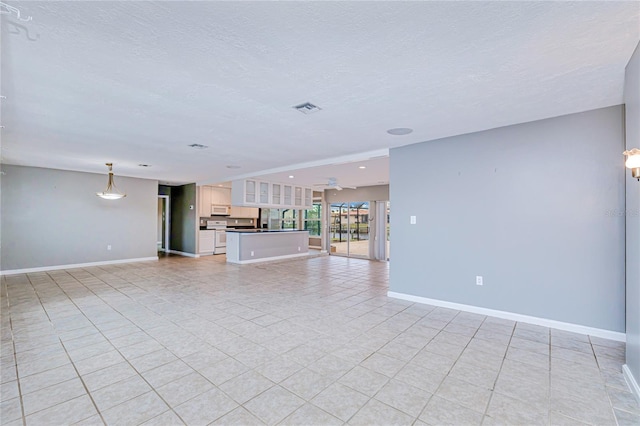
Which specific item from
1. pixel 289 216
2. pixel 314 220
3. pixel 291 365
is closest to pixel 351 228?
pixel 314 220

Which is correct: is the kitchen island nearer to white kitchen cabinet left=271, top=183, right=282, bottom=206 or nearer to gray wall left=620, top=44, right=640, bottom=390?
white kitchen cabinet left=271, top=183, right=282, bottom=206

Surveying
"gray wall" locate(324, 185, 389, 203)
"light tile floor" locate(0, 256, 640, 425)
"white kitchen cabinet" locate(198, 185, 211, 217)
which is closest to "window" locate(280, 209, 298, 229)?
"gray wall" locate(324, 185, 389, 203)

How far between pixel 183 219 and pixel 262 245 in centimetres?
331

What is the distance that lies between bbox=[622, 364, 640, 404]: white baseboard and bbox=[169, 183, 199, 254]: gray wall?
9327mm

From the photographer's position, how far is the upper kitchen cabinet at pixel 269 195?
8.08 metres

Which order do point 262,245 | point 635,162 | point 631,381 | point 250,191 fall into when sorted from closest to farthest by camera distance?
point 635,162
point 631,381
point 250,191
point 262,245

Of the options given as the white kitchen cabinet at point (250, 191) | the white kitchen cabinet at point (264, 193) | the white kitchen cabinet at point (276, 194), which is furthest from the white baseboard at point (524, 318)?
the white kitchen cabinet at point (276, 194)

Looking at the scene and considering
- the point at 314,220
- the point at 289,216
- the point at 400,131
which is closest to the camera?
the point at 400,131

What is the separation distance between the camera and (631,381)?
2.14m

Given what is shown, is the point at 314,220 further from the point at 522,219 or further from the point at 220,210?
the point at 522,219

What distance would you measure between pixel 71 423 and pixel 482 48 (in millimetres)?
3548

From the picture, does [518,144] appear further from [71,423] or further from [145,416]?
[71,423]

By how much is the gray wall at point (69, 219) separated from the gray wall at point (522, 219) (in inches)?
284

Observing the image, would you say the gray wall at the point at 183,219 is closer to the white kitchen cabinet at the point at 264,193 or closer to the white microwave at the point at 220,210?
the white microwave at the point at 220,210
